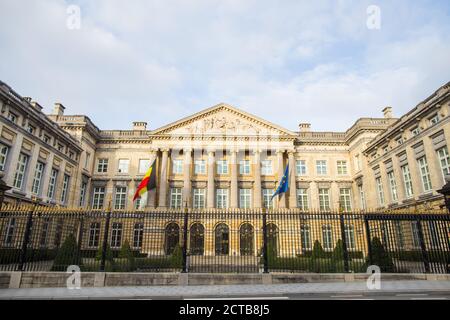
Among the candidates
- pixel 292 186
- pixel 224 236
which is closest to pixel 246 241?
pixel 224 236

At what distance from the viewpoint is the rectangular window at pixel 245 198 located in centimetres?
3222

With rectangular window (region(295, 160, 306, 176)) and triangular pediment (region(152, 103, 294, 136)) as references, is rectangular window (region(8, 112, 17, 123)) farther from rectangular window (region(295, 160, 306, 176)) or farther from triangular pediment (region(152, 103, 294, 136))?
rectangular window (region(295, 160, 306, 176))

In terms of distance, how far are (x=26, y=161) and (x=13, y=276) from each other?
1609 cm

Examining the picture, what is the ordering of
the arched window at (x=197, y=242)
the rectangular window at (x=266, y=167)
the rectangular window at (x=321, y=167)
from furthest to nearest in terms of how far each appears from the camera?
the rectangular window at (x=321, y=167) < the rectangular window at (x=266, y=167) < the arched window at (x=197, y=242)

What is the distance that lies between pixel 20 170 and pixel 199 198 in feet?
58.3

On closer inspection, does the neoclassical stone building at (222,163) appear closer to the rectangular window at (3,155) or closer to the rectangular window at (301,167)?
the rectangular window at (301,167)

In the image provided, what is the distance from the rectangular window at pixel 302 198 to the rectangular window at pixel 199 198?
11794 mm

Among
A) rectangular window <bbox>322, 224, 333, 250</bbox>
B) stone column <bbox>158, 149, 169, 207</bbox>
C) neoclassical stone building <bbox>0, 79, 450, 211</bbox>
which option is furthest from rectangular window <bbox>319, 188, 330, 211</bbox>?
stone column <bbox>158, 149, 169, 207</bbox>

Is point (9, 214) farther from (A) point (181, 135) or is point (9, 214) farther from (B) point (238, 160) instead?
(B) point (238, 160)

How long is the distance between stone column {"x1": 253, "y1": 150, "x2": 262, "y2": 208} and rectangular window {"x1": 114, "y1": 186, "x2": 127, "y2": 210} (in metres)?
16.0

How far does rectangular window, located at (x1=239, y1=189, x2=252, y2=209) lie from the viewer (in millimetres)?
32219

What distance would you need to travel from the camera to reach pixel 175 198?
32.3 metres

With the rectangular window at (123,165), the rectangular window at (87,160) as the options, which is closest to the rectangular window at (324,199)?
the rectangular window at (123,165)
